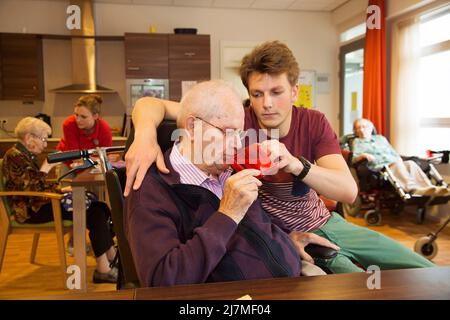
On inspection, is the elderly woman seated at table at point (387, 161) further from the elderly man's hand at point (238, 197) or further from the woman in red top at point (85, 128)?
the elderly man's hand at point (238, 197)

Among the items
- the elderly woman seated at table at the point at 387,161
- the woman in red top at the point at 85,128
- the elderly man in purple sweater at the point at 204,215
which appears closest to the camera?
the elderly man in purple sweater at the point at 204,215

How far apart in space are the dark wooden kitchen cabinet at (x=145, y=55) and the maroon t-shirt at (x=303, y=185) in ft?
14.6

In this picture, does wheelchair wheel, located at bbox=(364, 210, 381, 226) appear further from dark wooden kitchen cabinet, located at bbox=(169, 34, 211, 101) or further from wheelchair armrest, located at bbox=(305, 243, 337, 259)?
wheelchair armrest, located at bbox=(305, 243, 337, 259)

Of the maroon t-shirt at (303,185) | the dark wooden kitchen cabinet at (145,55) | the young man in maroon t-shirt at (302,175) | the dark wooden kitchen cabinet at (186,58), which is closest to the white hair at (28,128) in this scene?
the young man in maroon t-shirt at (302,175)

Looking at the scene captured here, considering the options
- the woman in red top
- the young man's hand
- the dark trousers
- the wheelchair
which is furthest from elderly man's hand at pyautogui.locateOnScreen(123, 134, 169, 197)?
the wheelchair

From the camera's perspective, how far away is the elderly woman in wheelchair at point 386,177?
12.9 ft

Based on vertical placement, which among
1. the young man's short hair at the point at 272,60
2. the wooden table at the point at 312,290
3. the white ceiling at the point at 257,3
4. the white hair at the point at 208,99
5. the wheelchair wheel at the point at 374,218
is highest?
the white ceiling at the point at 257,3

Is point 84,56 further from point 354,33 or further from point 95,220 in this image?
point 354,33

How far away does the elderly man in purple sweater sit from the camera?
0.87m

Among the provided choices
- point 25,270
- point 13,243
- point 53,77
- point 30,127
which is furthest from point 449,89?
point 53,77

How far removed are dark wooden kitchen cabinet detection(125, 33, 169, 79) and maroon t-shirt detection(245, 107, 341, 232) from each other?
4444mm

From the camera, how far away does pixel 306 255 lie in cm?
126

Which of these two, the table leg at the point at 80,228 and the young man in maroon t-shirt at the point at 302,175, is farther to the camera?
the table leg at the point at 80,228
